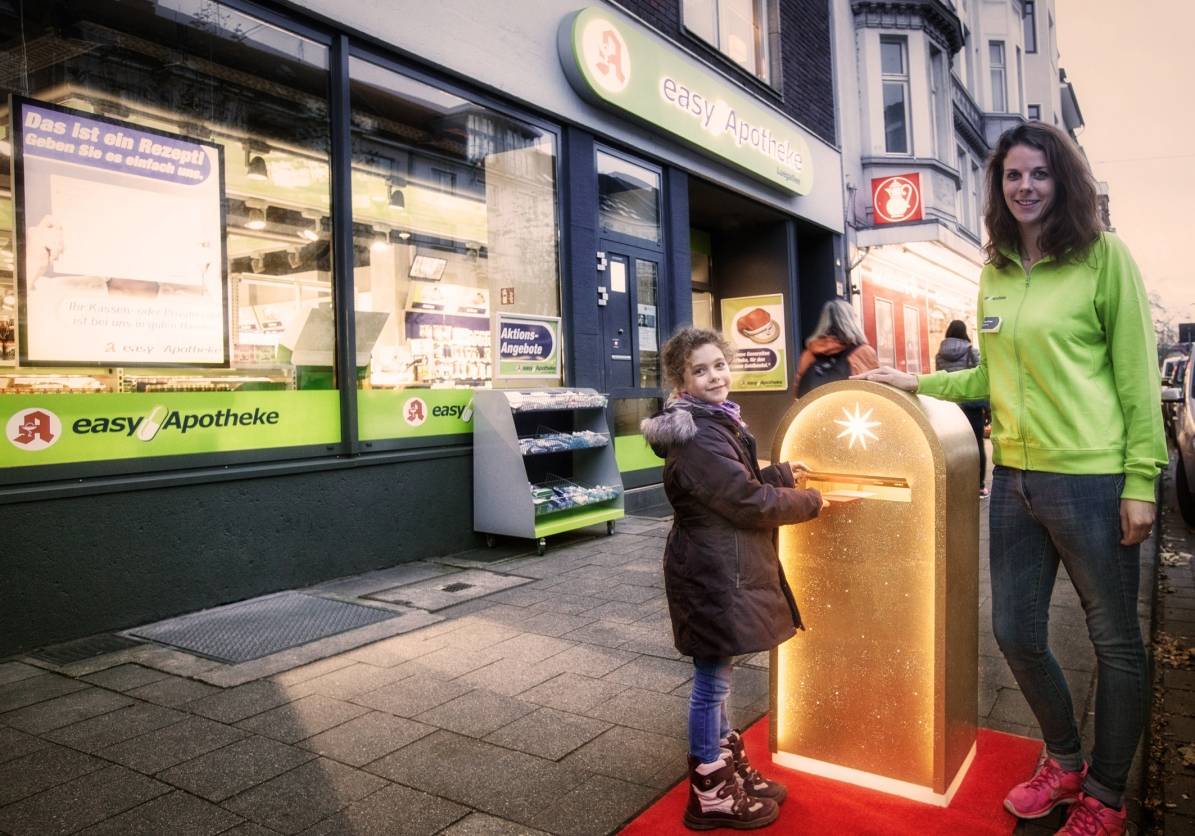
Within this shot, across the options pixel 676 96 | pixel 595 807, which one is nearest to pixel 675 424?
pixel 595 807

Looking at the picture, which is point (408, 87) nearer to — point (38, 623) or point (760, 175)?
point (38, 623)

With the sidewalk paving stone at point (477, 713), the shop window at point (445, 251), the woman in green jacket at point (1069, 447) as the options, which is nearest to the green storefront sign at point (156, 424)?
the shop window at point (445, 251)

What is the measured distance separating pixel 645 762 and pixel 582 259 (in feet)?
19.8

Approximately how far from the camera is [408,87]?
6.95 m

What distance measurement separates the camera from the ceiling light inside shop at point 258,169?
6.35 metres

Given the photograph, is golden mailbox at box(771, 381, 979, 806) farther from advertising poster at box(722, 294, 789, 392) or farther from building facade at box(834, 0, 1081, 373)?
building facade at box(834, 0, 1081, 373)

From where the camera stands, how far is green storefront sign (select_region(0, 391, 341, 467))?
4.52 m

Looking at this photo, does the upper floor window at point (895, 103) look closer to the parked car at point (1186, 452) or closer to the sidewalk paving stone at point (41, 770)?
the parked car at point (1186, 452)

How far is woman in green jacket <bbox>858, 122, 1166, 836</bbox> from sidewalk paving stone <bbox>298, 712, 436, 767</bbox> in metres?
2.20

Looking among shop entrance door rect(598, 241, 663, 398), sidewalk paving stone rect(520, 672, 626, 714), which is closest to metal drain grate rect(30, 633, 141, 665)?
sidewalk paving stone rect(520, 672, 626, 714)

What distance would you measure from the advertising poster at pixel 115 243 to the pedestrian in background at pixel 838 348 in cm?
395

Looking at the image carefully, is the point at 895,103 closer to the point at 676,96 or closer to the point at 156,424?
the point at 676,96

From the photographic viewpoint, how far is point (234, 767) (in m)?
3.12

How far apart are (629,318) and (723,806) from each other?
6.94m
